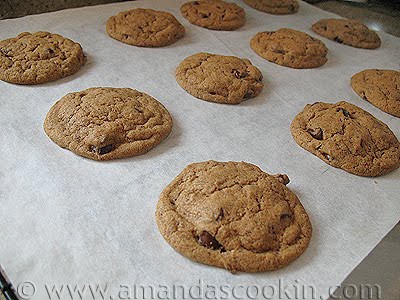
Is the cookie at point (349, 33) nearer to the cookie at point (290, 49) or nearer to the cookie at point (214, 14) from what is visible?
the cookie at point (290, 49)

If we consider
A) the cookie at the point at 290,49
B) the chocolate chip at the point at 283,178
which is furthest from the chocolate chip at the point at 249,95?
the chocolate chip at the point at 283,178

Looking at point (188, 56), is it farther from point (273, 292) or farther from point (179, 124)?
point (273, 292)

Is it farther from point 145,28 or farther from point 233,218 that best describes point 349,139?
point 145,28

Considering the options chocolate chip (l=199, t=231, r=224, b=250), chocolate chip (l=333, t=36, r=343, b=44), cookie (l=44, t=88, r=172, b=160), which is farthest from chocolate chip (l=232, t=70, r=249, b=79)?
chocolate chip (l=199, t=231, r=224, b=250)

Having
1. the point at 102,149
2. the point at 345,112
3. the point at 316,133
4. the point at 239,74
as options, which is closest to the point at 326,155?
the point at 316,133

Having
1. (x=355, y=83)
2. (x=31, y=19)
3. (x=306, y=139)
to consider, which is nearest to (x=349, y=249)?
A: (x=306, y=139)

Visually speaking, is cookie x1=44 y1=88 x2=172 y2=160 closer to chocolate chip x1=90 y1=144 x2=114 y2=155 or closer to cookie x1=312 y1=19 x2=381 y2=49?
chocolate chip x1=90 y1=144 x2=114 y2=155
